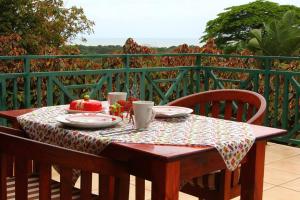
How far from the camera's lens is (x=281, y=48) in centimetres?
1249

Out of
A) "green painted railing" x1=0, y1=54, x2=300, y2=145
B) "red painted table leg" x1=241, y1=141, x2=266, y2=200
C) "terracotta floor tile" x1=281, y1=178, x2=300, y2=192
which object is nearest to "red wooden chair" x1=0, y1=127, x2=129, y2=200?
"red painted table leg" x1=241, y1=141, x2=266, y2=200

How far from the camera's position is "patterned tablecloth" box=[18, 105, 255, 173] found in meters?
1.97

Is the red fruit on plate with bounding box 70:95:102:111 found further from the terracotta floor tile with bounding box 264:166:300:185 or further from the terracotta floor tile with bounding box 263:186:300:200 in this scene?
the terracotta floor tile with bounding box 264:166:300:185

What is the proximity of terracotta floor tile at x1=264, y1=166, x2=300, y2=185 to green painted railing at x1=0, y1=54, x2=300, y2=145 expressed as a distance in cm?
91

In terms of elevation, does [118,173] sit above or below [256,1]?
below

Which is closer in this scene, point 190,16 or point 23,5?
point 190,16

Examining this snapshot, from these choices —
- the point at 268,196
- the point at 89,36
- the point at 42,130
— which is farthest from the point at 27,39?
the point at 42,130

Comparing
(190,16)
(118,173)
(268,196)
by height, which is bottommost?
(268,196)

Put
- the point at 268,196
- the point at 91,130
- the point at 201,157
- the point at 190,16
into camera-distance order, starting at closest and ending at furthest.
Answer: the point at 201,157 < the point at 91,130 < the point at 268,196 < the point at 190,16

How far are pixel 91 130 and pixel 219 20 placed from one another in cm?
2516

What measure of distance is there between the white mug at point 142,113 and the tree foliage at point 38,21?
10.4 meters

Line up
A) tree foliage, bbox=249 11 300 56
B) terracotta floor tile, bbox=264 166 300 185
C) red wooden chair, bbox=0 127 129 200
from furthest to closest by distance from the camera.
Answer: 1. tree foliage, bbox=249 11 300 56
2. terracotta floor tile, bbox=264 166 300 185
3. red wooden chair, bbox=0 127 129 200

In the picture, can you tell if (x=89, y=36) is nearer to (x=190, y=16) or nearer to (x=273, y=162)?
(x=190, y=16)

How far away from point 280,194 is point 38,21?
10286 millimetres
